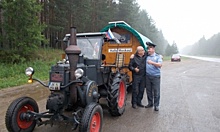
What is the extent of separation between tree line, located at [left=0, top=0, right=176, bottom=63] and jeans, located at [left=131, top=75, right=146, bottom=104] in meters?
2.63

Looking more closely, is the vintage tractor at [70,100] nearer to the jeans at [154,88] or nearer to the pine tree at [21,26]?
the jeans at [154,88]

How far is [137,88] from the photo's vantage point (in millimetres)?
5785

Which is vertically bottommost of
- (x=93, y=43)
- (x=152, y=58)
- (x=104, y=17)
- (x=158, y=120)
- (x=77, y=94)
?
(x=158, y=120)

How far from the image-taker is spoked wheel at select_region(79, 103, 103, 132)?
3.11m

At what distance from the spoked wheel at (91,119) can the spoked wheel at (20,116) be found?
1.17 meters

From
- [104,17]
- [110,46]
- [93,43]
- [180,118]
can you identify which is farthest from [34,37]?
[104,17]

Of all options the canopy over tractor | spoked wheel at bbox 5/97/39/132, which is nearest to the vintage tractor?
spoked wheel at bbox 5/97/39/132

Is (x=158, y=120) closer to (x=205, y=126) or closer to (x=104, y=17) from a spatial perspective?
(x=205, y=126)

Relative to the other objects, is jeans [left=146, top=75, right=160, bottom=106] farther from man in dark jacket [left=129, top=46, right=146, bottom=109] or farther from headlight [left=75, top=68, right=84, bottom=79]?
headlight [left=75, top=68, right=84, bottom=79]

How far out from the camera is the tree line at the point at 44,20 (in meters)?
11.2

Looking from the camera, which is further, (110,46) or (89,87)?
(110,46)

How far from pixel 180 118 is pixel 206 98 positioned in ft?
8.87

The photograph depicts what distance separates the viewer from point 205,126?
426 centimetres

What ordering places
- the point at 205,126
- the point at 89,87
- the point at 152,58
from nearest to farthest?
1. the point at 89,87
2. the point at 205,126
3. the point at 152,58
